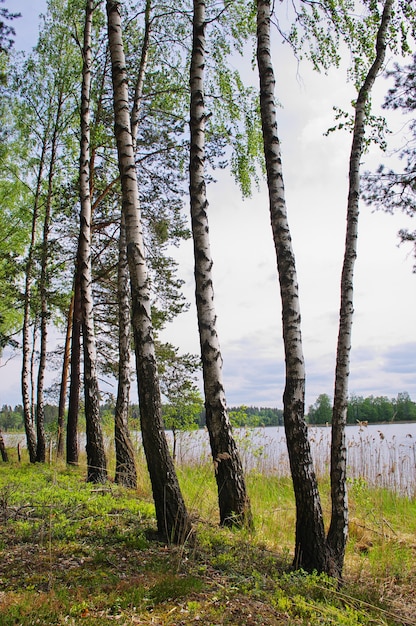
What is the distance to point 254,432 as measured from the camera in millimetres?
6383

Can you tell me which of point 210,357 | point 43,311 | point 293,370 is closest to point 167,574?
point 293,370

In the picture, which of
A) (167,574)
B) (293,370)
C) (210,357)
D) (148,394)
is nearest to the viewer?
(167,574)

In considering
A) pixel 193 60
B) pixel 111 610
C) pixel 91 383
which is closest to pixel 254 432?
pixel 91 383

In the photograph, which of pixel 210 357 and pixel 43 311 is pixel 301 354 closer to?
pixel 210 357

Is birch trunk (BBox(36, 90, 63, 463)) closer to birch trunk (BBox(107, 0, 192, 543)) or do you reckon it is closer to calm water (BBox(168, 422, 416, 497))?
calm water (BBox(168, 422, 416, 497))

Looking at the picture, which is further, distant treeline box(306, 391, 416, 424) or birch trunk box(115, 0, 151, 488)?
distant treeline box(306, 391, 416, 424)

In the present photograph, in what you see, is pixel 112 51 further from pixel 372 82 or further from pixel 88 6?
pixel 88 6

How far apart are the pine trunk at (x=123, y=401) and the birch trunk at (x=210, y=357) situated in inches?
110

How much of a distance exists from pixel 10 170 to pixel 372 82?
11457 millimetres

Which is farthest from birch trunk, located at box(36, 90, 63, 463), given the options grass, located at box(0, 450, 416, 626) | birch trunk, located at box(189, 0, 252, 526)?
birch trunk, located at box(189, 0, 252, 526)

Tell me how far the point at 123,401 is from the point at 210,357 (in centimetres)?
346

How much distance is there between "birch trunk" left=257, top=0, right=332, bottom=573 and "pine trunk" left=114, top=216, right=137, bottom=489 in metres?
4.05

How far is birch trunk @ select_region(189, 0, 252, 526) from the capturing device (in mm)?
5215

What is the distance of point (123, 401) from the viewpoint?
27.3ft
